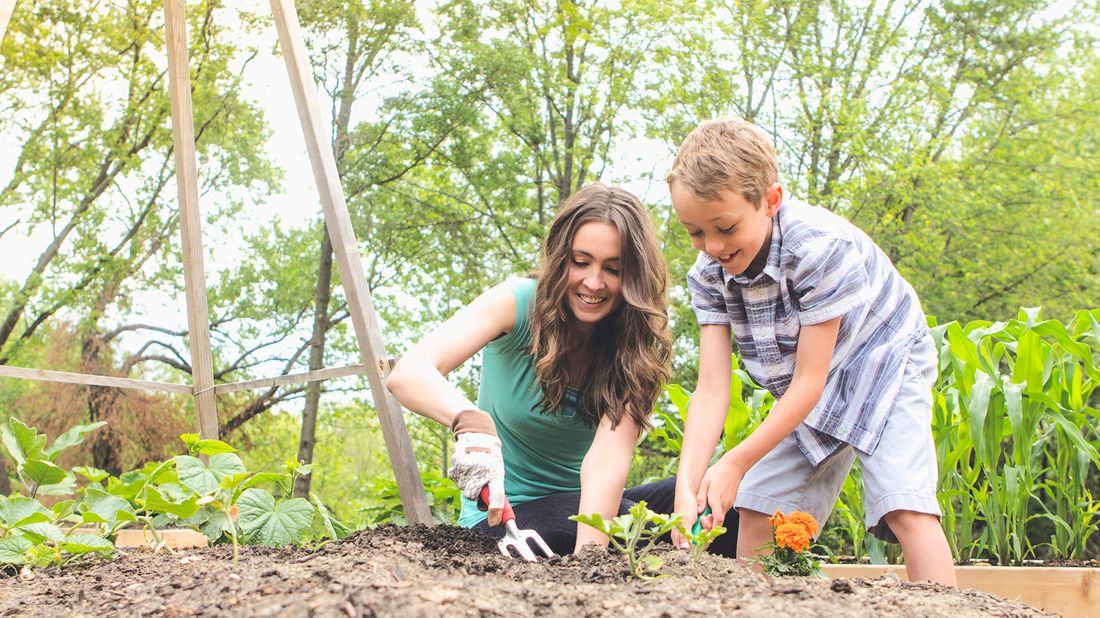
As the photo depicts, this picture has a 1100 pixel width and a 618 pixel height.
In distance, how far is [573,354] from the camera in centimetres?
193

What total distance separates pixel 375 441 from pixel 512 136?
12.1 feet

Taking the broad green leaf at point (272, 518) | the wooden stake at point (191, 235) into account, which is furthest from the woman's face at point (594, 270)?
the wooden stake at point (191, 235)

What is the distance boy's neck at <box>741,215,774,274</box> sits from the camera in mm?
1680

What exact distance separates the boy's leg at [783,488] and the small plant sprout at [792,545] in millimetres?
387

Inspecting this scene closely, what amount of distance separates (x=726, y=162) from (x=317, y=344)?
18.2 feet

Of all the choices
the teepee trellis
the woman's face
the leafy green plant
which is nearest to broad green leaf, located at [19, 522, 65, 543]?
the leafy green plant

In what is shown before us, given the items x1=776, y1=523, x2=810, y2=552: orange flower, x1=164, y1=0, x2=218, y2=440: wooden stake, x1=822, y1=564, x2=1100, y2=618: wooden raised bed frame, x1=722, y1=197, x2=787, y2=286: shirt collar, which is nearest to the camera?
x1=776, y1=523, x2=810, y2=552: orange flower

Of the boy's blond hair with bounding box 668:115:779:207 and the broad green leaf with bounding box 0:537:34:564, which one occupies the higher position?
the boy's blond hair with bounding box 668:115:779:207

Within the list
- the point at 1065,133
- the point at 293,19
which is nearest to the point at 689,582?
the point at 293,19

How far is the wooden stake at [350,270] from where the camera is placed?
2.05 meters

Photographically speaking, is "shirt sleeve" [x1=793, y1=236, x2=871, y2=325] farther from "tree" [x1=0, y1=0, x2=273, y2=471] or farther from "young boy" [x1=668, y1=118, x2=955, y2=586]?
"tree" [x1=0, y1=0, x2=273, y2=471]

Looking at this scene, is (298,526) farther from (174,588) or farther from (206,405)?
(206,405)

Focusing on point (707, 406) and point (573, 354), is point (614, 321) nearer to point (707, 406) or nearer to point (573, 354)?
point (573, 354)

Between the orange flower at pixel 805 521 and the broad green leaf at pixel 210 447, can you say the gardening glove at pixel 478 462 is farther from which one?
the broad green leaf at pixel 210 447
